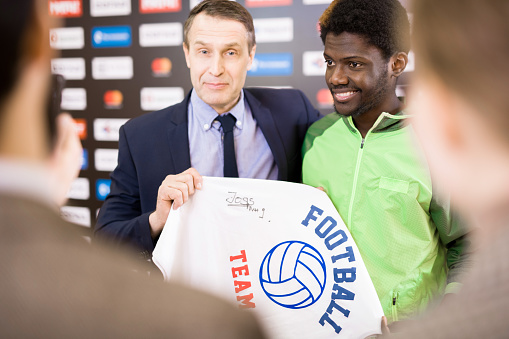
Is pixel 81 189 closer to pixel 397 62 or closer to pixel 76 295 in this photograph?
pixel 397 62

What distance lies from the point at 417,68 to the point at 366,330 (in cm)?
90

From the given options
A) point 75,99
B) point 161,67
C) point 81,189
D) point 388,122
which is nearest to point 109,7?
point 161,67

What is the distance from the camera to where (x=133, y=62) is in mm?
3131

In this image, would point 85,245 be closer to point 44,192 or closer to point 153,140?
point 44,192

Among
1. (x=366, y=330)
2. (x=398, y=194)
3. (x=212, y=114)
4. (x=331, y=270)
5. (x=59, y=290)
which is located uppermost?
(x=212, y=114)

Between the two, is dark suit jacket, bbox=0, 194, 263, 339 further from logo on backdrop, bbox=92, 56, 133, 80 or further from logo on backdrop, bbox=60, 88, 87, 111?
logo on backdrop, bbox=60, 88, 87, 111

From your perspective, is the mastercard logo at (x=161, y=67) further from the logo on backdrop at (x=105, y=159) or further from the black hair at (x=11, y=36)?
the black hair at (x=11, y=36)

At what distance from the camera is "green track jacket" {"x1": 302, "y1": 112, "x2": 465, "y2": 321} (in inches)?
50.6

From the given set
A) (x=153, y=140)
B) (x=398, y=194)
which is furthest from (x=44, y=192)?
(x=153, y=140)

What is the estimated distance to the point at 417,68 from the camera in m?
0.54

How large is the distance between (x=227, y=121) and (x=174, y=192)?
0.41 meters

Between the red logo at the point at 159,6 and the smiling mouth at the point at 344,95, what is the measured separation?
1.92 metres

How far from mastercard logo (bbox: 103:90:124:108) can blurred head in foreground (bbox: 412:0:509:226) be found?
2.91 metres

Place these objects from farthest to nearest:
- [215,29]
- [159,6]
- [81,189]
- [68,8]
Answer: [81,189] → [68,8] → [159,6] → [215,29]
